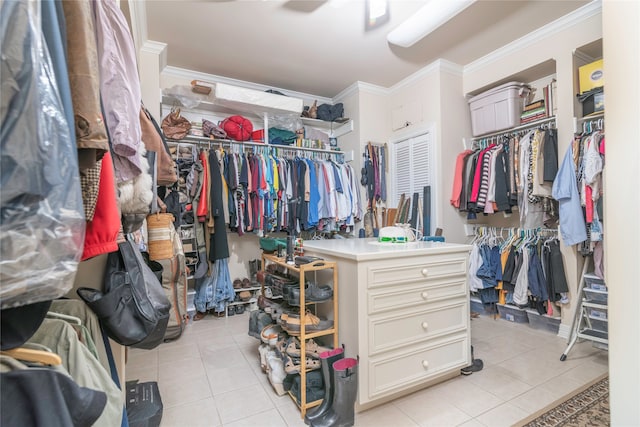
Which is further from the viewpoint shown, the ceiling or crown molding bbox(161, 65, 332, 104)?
crown molding bbox(161, 65, 332, 104)

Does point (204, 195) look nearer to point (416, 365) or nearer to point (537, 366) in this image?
point (416, 365)

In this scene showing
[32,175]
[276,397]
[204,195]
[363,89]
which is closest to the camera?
[32,175]

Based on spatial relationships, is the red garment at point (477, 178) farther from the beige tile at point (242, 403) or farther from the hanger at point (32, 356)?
the hanger at point (32, 356)

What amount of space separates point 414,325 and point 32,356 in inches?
65.8

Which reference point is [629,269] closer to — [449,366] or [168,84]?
[449,366]

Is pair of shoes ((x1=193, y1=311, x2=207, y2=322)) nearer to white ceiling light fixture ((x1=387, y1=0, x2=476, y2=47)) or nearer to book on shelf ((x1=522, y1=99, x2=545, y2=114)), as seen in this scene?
white ceiling light fixture ((x1=387, y1=0, x2=476, y2=47))

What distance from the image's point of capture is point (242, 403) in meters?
1.80

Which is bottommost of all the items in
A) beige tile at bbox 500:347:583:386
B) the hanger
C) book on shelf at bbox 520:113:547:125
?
beige tile at bbox 500:347:583:386

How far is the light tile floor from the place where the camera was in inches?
65.2

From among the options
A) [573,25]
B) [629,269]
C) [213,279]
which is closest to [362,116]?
[573,25]

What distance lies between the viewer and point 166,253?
226 cm

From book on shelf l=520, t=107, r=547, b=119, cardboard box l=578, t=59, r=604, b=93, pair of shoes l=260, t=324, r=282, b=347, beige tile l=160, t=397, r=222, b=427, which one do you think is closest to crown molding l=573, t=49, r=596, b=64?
cardboard box l=578, t=59, r=604, b=93

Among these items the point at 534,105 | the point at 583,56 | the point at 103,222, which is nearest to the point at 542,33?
the point at 583,56

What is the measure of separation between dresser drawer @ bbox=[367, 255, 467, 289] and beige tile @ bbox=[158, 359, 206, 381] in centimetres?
146
